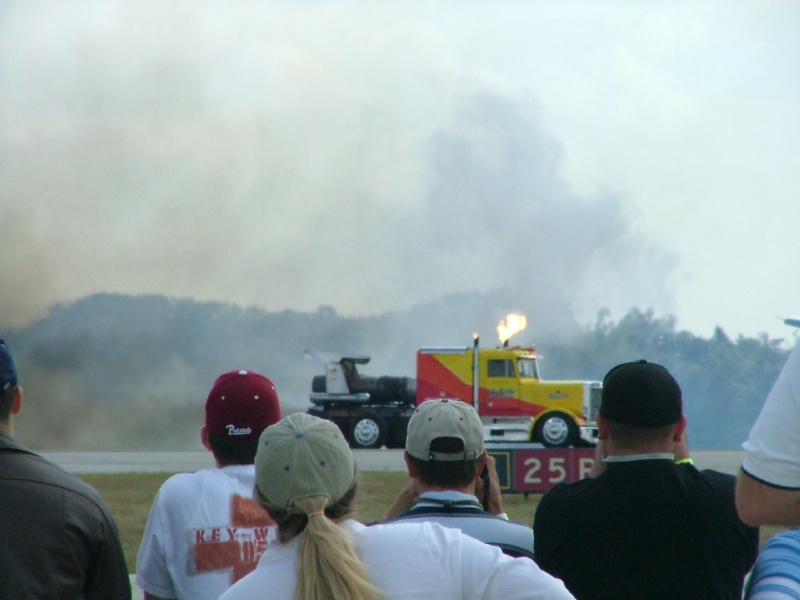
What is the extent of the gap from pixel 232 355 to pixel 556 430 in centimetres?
2958

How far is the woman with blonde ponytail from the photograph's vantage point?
73.5 inches

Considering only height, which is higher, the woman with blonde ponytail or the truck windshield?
the woman with blonde ponytail

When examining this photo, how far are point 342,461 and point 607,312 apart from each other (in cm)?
5134

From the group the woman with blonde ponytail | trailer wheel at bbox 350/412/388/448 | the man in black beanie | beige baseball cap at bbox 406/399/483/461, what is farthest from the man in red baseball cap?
trailer wheel at bbox 350/412/388/448

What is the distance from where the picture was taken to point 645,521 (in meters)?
2.75

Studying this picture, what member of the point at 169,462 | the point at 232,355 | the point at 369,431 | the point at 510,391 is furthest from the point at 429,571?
the point at 232,355

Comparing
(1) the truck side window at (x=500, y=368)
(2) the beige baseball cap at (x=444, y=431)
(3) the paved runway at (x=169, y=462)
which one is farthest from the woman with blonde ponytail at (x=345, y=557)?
(1) the truck side window at (x=500, y=368)

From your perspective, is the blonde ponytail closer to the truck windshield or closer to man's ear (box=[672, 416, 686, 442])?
man's ear (box=[672, 416, 686, 442])

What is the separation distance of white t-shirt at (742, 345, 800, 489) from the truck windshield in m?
24.3

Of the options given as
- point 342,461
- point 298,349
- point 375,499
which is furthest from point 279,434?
point 298,349

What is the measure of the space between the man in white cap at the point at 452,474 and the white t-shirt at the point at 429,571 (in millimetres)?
913

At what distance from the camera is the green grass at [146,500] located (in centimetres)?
1096

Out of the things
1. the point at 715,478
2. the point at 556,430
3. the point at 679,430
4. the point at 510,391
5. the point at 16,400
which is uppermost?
the point at 16,400

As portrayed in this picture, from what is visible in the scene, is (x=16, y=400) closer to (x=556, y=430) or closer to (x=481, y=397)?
(x=556, y=430)
